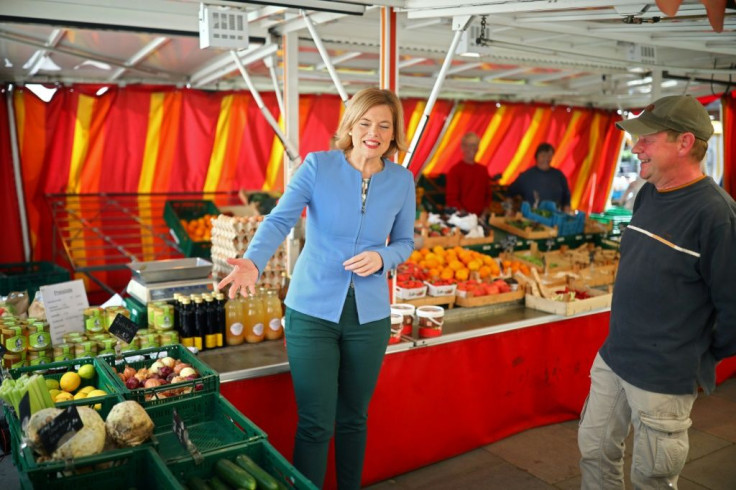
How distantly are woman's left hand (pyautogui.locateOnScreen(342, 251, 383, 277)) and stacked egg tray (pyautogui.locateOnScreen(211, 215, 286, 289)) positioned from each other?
157 centimetres

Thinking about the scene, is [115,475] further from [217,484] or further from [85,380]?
[85,380]

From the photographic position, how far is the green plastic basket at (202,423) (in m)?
2.10

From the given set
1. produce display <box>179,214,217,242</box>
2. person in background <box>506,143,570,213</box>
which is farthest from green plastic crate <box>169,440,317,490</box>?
person in background <box>506,143,570,213</box>

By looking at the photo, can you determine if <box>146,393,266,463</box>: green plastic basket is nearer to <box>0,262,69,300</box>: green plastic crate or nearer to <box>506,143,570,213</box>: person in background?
<box>0,262,69,300</box>: green plastic crate

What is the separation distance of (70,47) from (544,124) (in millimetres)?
7595

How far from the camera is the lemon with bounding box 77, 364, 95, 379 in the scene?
2.49 metres

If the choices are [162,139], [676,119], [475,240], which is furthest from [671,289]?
[162,139]

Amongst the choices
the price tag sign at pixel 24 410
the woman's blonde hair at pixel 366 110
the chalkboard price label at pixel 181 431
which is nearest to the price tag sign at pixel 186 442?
the chalkboard price label at pixel 181 431

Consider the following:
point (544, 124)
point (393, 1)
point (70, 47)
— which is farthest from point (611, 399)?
point (544, 124)

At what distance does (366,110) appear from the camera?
2434 mm

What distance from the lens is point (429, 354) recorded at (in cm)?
359

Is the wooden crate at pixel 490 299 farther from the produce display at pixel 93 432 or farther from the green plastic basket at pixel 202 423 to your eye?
the produce display at pixel 93 432

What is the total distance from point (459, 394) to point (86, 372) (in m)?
2.17

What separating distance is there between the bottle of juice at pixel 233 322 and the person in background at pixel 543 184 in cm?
517
